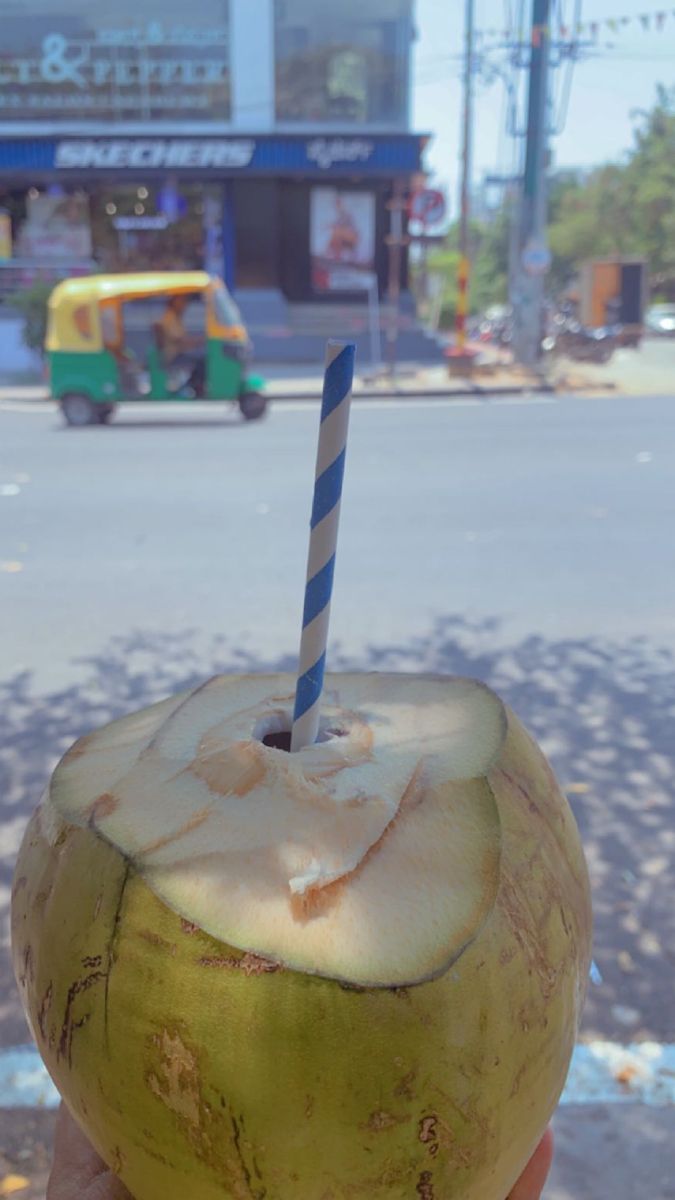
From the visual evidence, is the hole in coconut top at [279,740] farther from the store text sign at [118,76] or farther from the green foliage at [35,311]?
the store text sign at [118,76]

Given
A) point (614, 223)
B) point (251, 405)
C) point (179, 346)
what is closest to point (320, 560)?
point (251, 405)

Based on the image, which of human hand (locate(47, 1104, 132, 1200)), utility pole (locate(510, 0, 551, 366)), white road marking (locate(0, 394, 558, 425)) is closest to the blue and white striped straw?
human hand (locate(47, 1104, 132, 1200))

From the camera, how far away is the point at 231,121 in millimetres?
17797

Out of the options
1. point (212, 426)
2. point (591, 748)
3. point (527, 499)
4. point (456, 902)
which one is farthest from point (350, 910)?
point (212, 426)

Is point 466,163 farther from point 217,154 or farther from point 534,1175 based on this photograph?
point 534,1175

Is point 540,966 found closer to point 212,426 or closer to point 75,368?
point 212,426

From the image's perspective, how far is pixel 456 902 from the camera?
40.4 inches

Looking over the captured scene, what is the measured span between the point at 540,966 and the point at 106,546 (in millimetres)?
5013

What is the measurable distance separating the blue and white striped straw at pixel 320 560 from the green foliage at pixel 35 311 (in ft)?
48.5

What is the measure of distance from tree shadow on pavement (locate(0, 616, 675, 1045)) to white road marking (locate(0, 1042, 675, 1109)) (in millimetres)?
44

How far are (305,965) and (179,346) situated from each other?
36.8 feet

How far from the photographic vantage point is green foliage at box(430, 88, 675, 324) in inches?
1564

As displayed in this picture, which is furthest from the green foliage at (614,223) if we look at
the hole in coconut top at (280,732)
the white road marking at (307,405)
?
the hole in coconut top at (280,732)

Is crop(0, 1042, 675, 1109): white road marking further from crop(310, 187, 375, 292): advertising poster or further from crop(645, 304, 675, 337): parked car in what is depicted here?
crop(645, 304, 675, 337): parked car
